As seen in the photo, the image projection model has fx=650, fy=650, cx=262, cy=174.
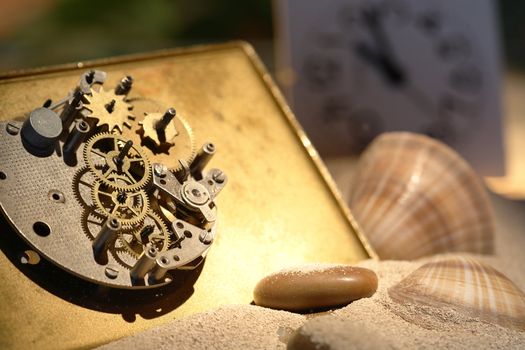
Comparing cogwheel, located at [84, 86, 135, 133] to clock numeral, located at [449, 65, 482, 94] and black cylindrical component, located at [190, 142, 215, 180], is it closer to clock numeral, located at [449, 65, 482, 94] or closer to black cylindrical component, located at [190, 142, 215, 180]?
black cylindrical component, located at [190, 142, 215, 180]

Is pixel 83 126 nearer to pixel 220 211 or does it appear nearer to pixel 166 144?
pixel 166 144

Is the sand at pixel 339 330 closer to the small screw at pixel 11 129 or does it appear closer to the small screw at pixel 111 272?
the small screw at pixel 111 272

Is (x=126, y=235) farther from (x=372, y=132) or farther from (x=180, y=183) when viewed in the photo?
(x=372, y=132)

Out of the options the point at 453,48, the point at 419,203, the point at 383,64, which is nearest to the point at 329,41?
the point at 383,64

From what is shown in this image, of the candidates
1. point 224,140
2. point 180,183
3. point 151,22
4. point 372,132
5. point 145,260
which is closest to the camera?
point 145,260

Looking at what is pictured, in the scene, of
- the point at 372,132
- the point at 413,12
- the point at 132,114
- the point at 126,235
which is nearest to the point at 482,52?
the point at 413,12

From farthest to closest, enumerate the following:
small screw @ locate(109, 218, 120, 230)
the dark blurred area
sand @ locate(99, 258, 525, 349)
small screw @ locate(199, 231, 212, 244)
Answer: the dark blurred area
small screw @ locate(199, 231, 212, 244)
small screw @ locate(109, 218, 120, 230)
sand @ locate(99, 258, 525, 349)

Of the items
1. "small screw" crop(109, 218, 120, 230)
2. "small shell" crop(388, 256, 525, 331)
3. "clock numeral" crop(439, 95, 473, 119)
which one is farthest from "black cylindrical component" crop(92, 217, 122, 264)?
"clock numeral" crop(439, 95, 473, 119)
